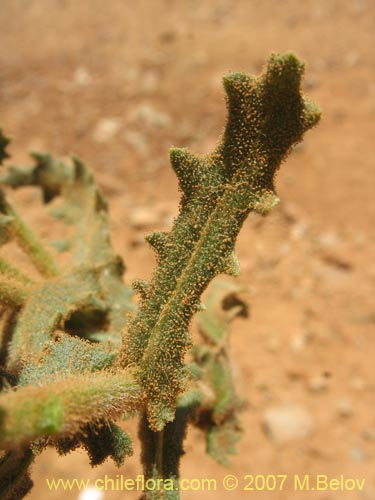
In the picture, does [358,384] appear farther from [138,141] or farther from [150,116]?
[150,116]

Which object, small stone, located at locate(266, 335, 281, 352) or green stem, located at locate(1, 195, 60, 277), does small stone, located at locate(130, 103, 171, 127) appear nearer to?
small stone, located at locate(266, 335, 281, 352)

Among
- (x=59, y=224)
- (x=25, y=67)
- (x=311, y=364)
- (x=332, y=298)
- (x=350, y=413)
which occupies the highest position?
(x=25, y=67)

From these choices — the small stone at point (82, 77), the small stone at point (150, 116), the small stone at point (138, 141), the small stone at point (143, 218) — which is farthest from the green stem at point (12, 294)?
the small stone at point (82, 77)

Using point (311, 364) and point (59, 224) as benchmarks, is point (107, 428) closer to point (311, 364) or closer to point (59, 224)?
point (311, 364)

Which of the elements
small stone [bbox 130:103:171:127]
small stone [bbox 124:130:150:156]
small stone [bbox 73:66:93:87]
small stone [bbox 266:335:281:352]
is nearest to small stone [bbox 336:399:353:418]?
small stone [bbox 266:335:281:352]

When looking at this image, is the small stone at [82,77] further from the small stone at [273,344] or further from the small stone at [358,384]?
the small stone at [358,384]

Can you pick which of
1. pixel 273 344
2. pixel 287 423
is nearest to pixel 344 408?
pixel 287 423

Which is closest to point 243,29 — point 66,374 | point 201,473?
point 201,473
